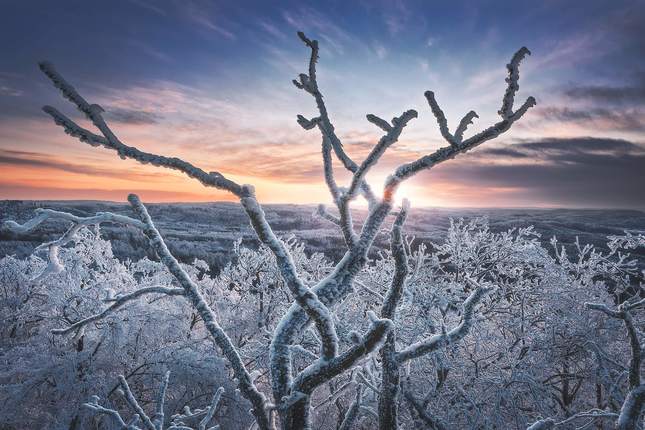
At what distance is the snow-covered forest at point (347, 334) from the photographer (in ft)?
6.93

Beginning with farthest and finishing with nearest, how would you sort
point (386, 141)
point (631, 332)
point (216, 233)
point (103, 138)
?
point (216, 233) < point (631, 332) < point (386, 141) < point (103, 138)

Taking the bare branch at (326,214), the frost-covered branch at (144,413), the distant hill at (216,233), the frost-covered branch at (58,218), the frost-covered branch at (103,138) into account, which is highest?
the frost-covered branch at (103,138)

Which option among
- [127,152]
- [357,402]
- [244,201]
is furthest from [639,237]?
[127,152]

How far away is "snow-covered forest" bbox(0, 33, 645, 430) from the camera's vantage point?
2.11m

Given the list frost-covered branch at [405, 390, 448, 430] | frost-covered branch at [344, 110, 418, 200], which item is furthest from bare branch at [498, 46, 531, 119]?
frost-covered branch at [405, 390, 448, 430]

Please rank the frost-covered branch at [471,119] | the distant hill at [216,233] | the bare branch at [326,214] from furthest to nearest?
the distant hill at [216,233]
the bare branch at [326,214]
the frost-covered branch at [471,119]

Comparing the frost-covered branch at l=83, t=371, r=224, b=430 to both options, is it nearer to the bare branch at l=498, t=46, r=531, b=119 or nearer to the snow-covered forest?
the snow-covered forest

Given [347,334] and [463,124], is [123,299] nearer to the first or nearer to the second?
[347,334]

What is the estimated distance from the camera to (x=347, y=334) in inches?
131

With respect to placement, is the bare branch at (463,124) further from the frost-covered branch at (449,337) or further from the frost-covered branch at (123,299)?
the frost-covered branch at (123,299)

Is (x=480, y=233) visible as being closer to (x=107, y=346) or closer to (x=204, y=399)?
(x=204, y=399)

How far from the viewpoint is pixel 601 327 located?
484 inches

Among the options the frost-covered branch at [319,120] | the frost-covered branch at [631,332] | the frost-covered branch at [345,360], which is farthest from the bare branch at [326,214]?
the frost-covered branch at [631,332]

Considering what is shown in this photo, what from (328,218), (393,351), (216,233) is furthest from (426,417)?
(216,233)
